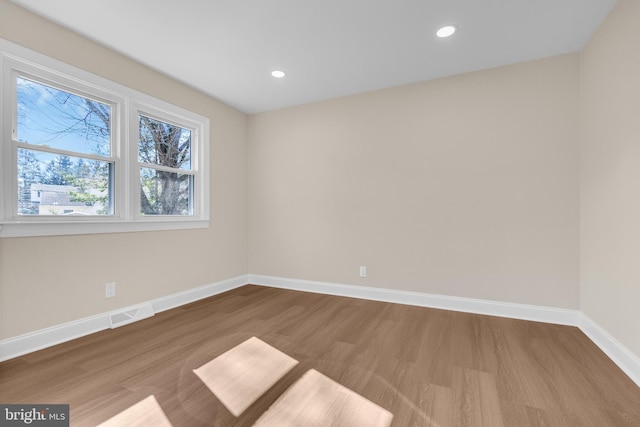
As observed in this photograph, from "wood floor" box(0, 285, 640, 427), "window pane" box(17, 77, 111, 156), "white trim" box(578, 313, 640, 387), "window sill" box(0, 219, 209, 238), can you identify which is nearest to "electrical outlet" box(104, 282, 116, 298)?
"wood floor" box(0, 285, 640, 427)

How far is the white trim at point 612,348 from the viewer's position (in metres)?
1.82

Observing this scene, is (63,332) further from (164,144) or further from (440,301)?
(440,301)

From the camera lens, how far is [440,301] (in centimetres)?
319

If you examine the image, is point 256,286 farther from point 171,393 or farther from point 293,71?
point 293,71

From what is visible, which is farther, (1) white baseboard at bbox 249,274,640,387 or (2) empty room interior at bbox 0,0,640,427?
(1) white baseboard at bbox 249,274,640,387

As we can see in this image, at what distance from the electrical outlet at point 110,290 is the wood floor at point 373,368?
0.33 metres

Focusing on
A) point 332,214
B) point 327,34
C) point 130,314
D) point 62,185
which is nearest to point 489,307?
point 332,214

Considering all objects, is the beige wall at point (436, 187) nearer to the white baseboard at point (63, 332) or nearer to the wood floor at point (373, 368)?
the wood floor at point (373, 368)

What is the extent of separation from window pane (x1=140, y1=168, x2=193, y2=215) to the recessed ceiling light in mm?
3223

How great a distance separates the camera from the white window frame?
207 cm

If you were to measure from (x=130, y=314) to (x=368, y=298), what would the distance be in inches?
105

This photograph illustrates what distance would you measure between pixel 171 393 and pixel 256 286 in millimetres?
2536

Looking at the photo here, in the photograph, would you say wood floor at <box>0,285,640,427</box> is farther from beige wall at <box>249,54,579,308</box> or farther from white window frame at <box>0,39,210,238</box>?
white window frame at <box>0,39,210,238</box>

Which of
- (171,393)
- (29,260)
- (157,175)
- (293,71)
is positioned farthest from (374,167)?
(29,260)
